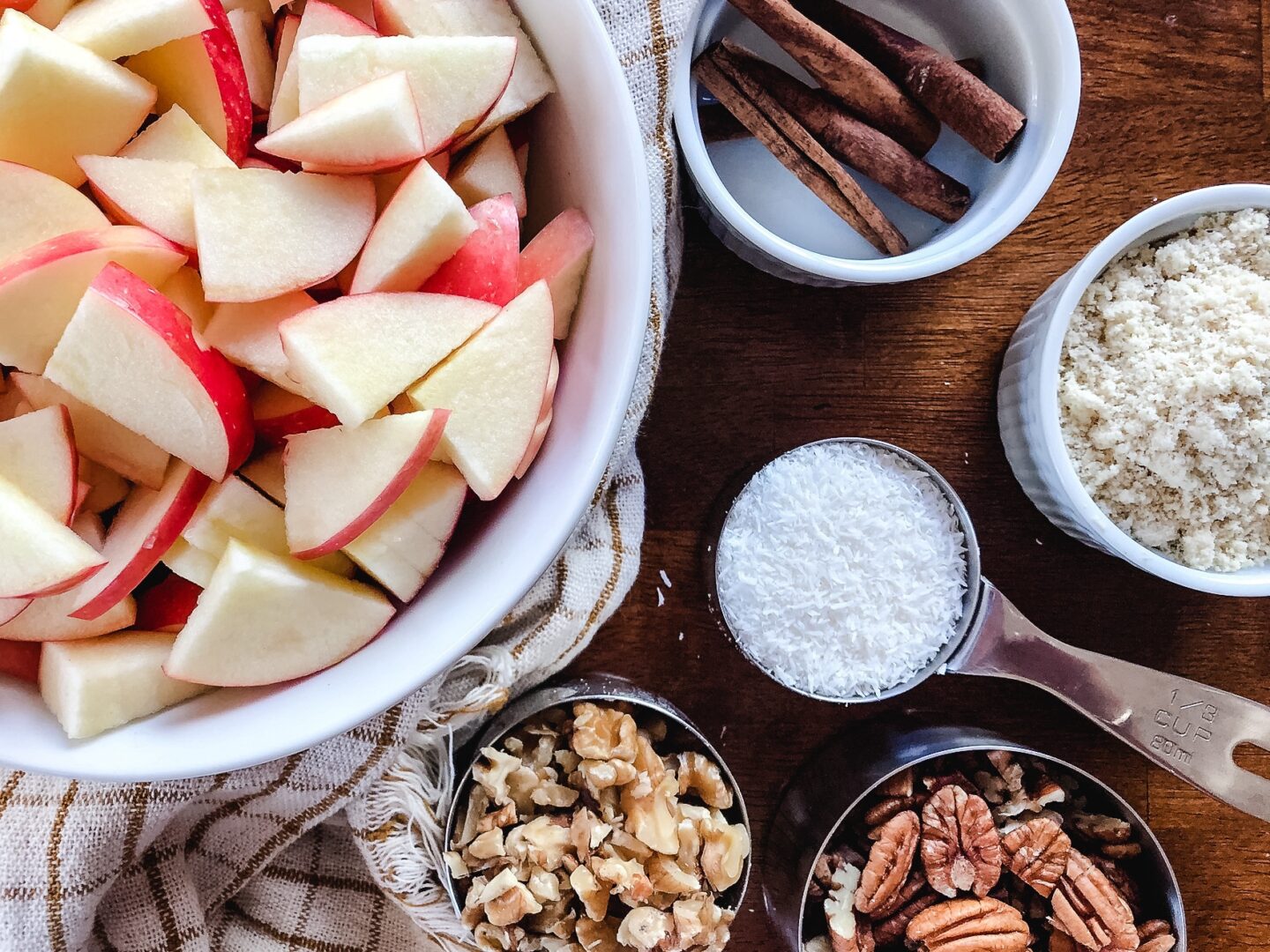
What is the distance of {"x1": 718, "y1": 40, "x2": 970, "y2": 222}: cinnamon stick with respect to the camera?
2.90 feet

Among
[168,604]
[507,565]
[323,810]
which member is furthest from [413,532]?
[323,810]

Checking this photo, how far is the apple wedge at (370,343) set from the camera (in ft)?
1.85

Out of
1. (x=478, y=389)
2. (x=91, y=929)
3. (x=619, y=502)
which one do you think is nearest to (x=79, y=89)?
(x=478, y=389)

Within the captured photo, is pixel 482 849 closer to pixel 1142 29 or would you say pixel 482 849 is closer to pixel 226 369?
pixel 226 369

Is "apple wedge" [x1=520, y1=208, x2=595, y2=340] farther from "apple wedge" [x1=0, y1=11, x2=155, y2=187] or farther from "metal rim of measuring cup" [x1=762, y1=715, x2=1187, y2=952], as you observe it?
"metal rim of measuring cup" [x1=762, y1=715, x2=1187, y2=952]

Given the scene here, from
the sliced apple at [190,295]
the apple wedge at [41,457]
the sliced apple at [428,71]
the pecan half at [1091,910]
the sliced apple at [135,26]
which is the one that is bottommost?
Result: the pecan half at [1091,910]

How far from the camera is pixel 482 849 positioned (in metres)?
0.86

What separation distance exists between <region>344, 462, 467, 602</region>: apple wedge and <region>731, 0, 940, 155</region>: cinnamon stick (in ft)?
1.62

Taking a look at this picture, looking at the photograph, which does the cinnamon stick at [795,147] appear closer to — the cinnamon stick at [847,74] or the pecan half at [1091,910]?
the cinnamon stick at [847,74]

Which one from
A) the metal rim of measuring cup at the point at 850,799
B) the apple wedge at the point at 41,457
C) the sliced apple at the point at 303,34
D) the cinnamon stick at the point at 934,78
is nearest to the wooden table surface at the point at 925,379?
the metal rim of measuring cup at the point at 850,799

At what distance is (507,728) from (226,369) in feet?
1.40

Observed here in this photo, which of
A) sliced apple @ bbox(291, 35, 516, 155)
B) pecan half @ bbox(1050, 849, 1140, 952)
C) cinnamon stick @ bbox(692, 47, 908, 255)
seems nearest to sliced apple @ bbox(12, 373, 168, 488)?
sliced apple @ bbox(291, 35, 516, 155)

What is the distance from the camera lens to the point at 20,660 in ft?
2.15

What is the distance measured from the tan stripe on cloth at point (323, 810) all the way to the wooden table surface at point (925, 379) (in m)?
0.05
